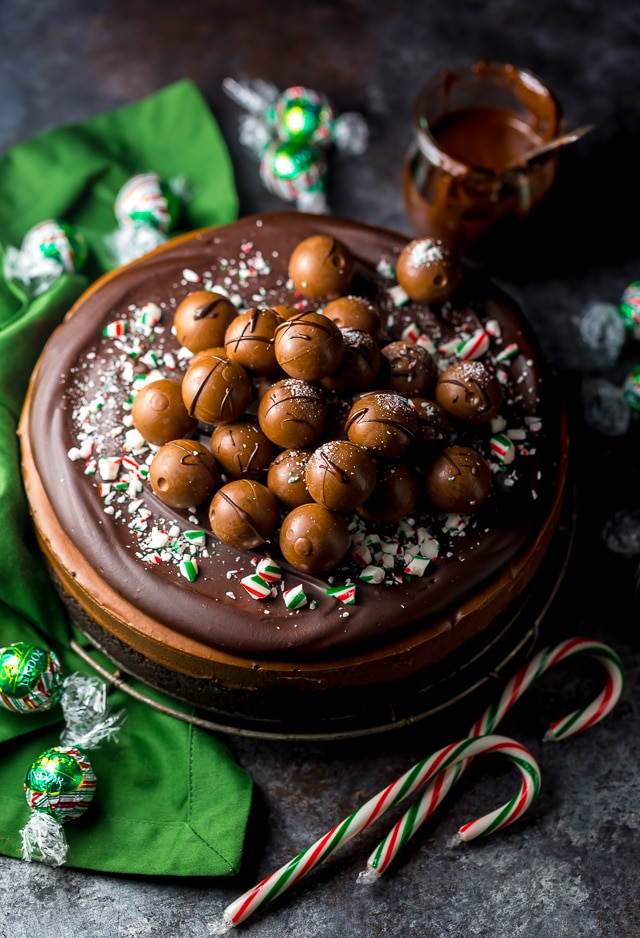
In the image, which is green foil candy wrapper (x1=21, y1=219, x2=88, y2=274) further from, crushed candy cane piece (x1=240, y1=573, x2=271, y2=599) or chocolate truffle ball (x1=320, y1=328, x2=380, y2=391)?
crushed candy cane piece (x1=240, y1=573, x2=271, y2=599)

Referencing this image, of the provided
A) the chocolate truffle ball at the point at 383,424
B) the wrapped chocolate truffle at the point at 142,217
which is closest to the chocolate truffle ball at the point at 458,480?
the chocolate truffle ball at the point at 383,424

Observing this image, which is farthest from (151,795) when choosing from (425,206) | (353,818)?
(425,206)

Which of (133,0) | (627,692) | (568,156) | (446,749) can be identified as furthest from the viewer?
(133,0)

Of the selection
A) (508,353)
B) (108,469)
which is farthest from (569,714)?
(108,469)

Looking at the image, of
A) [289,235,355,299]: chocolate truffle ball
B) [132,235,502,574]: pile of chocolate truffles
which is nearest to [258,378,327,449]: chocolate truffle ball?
[132,235,502,574]: pile of chocolate truffles

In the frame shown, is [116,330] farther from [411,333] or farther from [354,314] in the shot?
[411,333]

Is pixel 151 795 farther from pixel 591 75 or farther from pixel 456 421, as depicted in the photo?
pixel 591 75
